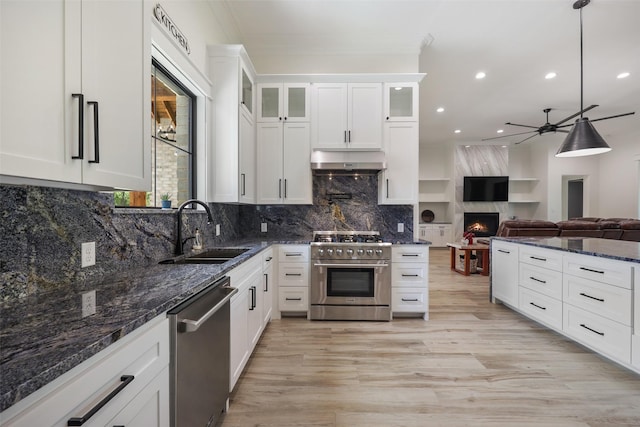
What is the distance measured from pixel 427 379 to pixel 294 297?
1.56 m

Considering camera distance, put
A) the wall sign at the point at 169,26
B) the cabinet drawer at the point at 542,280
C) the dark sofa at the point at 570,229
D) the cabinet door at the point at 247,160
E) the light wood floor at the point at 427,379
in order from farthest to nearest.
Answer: the dark sofa at the point at 570,229 → the cabinet door at the point at 247,160 → the cabinet drawer at the point at 542,280 → the wall sign at the point at 169,26 → the light wood floor at the point at 427,379

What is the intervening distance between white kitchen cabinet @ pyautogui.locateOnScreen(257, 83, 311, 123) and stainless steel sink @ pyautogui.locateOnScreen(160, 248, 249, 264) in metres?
1.73

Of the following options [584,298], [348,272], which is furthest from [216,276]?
[584,298]

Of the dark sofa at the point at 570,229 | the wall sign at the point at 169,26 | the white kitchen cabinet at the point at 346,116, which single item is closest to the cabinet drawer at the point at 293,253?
the white kitchen cabinet at the point at 346,116

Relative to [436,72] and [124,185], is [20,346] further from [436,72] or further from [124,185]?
[436,72]

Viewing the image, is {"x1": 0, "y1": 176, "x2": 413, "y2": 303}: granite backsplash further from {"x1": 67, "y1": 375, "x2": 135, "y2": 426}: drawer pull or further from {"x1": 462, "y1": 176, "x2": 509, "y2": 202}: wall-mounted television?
{"x1": 462, "y1": 176, "x2": 509, "y2": 202}: wall-mounted television

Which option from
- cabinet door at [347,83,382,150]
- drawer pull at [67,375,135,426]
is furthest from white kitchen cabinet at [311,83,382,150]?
drawer pull at [67,375,135,426]

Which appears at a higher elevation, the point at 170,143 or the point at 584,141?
the point at 584,141

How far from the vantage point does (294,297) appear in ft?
10.4

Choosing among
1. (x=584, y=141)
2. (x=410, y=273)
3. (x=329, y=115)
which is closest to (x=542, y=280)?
(x=410, y=273)

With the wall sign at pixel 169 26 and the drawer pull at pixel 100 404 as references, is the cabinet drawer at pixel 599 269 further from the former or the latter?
the wall sign at pixel 169 26

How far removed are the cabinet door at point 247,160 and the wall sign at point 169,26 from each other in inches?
28.3

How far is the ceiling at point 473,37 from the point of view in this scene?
299 cm

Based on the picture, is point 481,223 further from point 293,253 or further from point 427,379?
point 427,379
